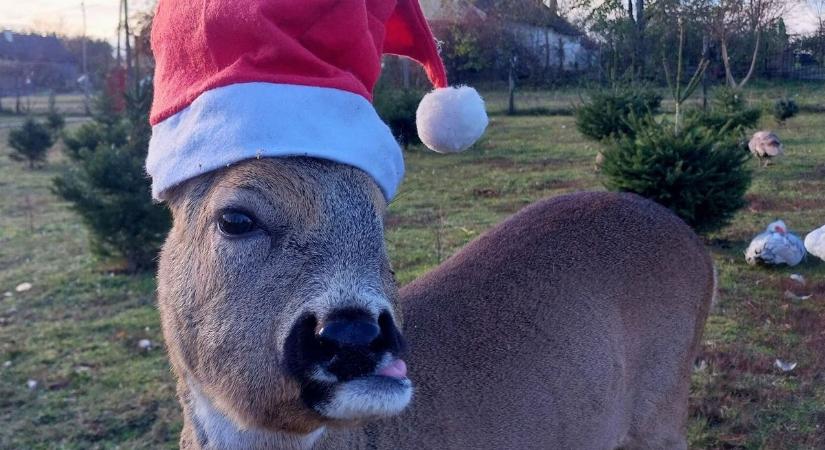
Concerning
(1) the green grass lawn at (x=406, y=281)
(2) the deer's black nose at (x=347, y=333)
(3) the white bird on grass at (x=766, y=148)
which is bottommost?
(1) the green grass lawn at (x=406, y=281)

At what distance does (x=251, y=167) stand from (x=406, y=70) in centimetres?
2345

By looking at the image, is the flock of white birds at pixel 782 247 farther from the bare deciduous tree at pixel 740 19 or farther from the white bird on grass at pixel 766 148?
the bare deciduous tree at pixel 740 19

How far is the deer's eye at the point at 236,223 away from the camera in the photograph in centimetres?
207

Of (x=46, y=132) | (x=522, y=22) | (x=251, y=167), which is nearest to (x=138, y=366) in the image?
(x=251, y=167)

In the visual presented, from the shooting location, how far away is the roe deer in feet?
6.30

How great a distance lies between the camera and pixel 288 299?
1.96 metres

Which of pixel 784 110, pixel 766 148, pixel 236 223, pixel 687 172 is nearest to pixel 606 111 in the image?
pixel 766 148

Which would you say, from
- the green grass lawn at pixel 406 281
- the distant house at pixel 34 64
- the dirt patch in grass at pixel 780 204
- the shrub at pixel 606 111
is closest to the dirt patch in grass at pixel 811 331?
the green grass lawn at pixel 406 281

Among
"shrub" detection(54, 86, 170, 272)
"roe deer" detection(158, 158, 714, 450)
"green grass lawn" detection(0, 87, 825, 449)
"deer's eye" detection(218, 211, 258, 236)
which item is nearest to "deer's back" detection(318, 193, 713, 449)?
"roe deer" detection(158, 158, 714, 450)

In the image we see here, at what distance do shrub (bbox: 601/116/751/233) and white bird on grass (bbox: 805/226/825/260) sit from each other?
116cm

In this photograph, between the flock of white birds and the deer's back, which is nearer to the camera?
the deer's back

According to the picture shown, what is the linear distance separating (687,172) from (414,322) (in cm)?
769

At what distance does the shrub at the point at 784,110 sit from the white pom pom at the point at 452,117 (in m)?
22.6

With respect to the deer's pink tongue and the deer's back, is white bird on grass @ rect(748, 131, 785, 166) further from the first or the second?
the deer's pink tongue
